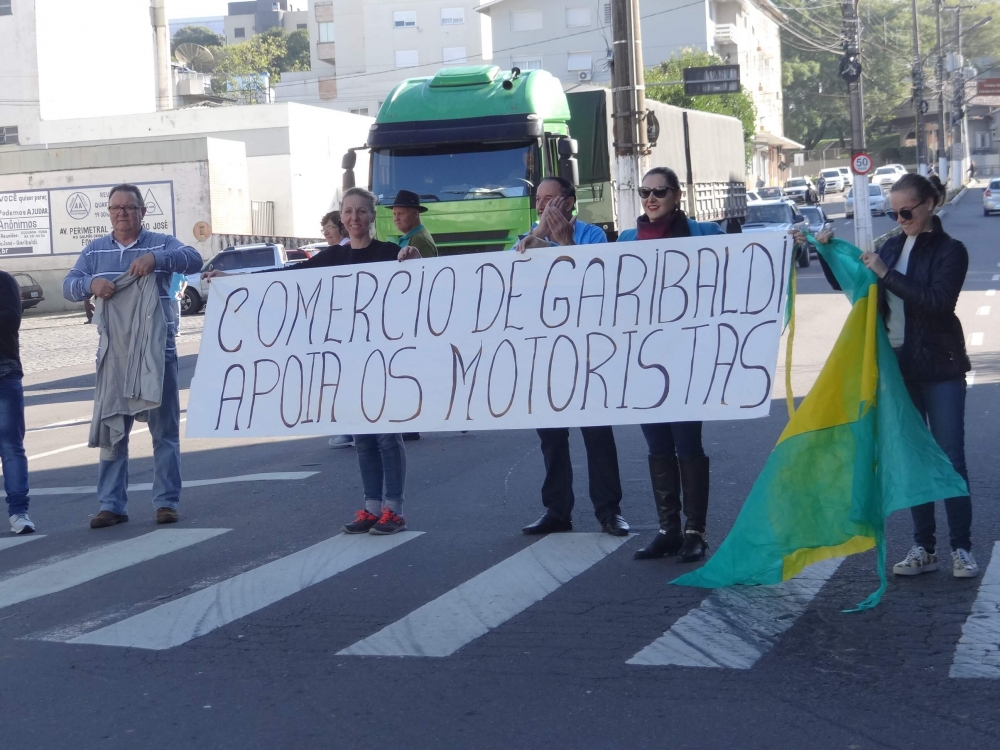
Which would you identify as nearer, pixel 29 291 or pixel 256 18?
pixel 29 291

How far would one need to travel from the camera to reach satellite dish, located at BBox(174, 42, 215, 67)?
3135 inches

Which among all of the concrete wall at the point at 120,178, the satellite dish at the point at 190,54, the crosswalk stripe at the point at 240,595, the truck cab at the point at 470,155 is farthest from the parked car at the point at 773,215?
the satellite dish at the point at 190,54

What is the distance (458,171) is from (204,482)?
24.8 ft

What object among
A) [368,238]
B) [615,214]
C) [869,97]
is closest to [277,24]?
[869,97]

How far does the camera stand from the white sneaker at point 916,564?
6.02 meters

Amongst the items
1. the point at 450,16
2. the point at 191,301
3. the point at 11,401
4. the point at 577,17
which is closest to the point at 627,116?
the point at 11,401

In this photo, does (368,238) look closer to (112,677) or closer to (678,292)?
(678,292)

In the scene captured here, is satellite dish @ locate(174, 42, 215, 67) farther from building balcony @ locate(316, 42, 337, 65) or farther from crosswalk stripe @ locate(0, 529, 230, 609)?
crosswalk stripe @ locate(0, 529, 230, 609)

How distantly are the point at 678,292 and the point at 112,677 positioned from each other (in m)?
3.23

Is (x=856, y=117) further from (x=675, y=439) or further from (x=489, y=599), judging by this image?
(x=489, y=599)

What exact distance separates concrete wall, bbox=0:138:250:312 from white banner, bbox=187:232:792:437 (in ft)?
114

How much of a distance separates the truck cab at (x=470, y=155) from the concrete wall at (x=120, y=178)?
83.8ft

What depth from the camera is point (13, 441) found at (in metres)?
8.01

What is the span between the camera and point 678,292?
6.29m
